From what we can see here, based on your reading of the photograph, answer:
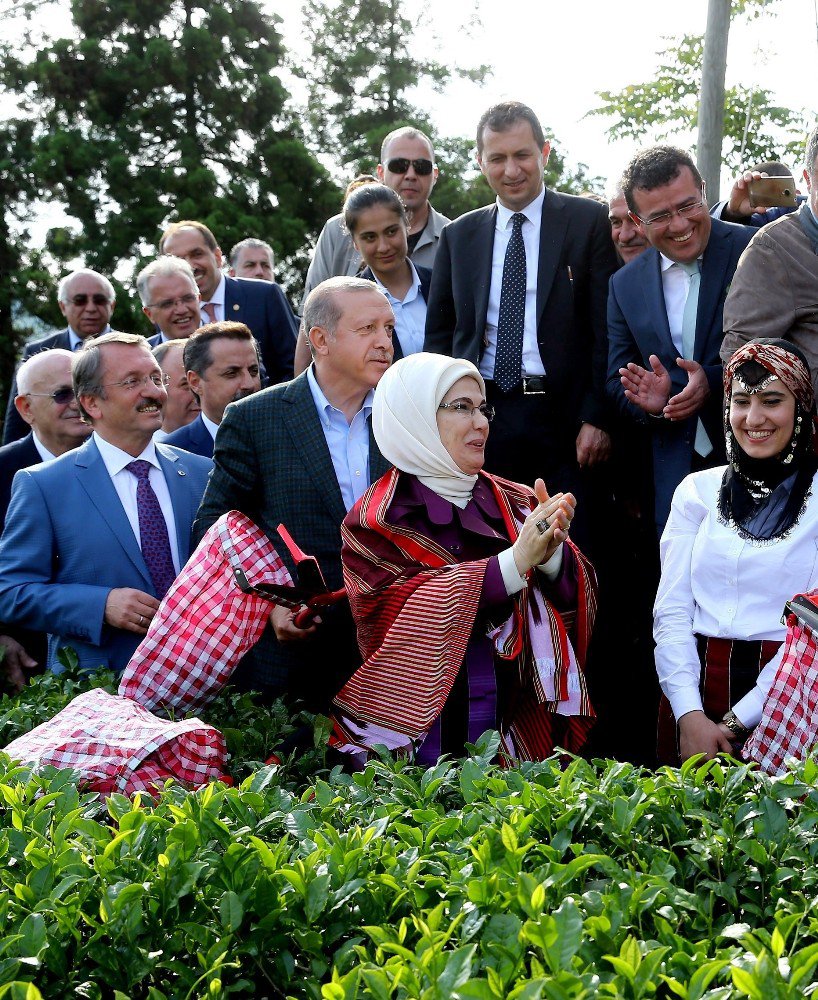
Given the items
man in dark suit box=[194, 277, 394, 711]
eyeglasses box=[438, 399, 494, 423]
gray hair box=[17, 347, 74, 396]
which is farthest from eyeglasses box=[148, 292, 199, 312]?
eyeglasses box=[438, 399, 494, 423]

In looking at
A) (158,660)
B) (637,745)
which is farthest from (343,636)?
(637,745)

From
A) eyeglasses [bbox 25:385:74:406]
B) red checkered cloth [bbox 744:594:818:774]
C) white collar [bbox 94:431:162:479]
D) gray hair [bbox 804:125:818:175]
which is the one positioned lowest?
red checkered cloth [bbox 744:594:818:774]

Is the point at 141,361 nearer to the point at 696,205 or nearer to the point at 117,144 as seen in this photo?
the point at 696,205

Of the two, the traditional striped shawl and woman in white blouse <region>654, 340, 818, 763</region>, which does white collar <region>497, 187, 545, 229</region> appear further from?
the traditional striped shawl

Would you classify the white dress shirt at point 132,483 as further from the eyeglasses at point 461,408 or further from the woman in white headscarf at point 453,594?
the eyeglasses at point 461,408

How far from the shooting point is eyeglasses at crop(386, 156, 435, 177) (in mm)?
7590

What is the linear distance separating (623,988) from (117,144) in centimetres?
2659

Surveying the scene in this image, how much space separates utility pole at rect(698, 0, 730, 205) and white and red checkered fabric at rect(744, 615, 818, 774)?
8060 mm

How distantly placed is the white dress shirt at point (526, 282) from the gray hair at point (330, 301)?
3.62 feet

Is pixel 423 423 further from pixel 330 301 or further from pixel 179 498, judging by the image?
pixel 179 498

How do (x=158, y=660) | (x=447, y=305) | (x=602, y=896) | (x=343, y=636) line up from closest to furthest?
(x=602, y=896) < (x=158, y=660) < (x=343, y=636) < (x=447, y=305)

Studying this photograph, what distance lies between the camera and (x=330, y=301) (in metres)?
5.12

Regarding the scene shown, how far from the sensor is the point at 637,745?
228 inches

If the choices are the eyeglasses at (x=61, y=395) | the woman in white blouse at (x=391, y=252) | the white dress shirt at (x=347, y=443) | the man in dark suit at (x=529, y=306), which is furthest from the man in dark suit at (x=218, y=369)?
the white dress shirt at (x=347, y=443)
